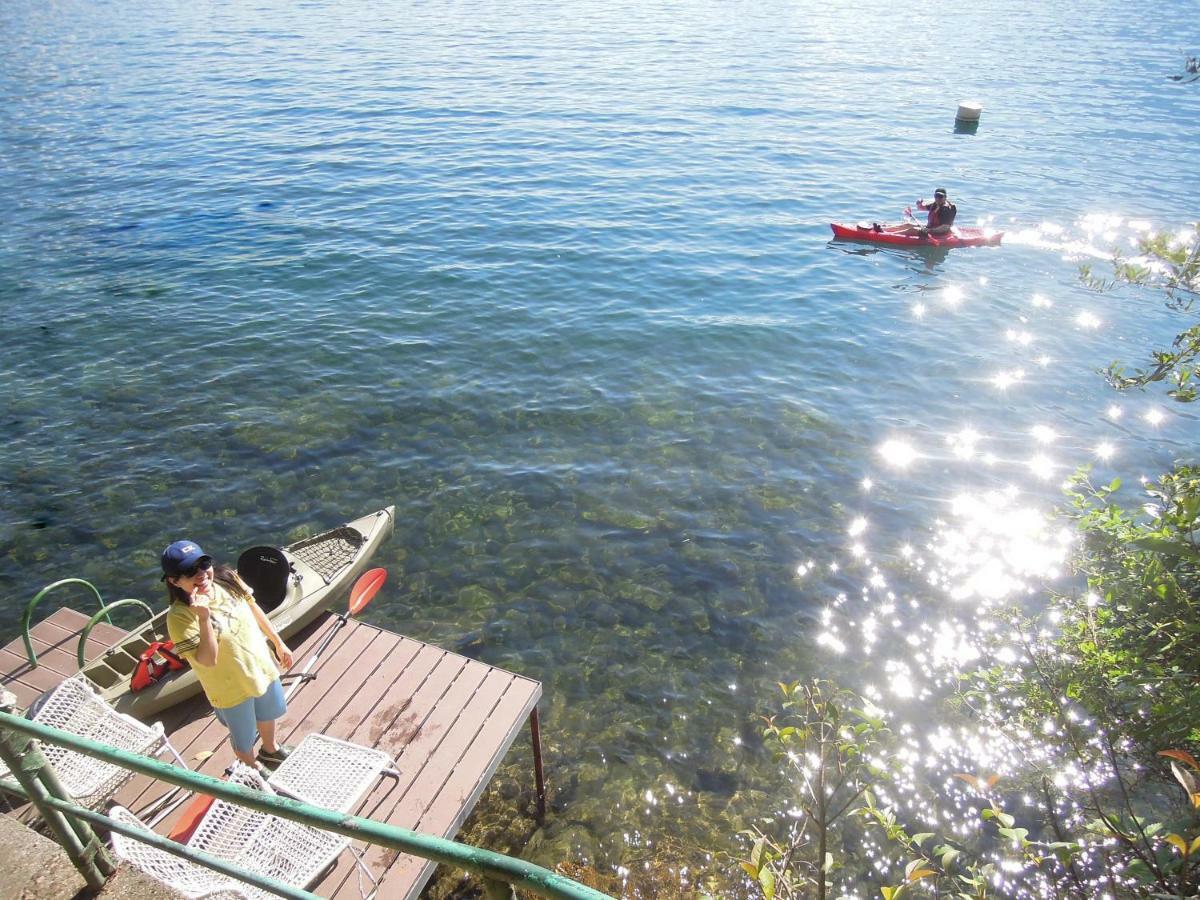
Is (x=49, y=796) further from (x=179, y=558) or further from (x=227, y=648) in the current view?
(x=227, y=648)

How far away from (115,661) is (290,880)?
448 centimetres

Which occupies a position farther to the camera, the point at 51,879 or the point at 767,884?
the point at 51,879

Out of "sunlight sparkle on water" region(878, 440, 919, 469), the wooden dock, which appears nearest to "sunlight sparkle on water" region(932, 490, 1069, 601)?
"sunlight sparkle on water" region(878, 440, 919, 469)

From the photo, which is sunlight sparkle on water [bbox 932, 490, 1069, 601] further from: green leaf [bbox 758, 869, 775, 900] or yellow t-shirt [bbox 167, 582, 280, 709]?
yellow t-shirt [bbox 167, 582, 280, 709]

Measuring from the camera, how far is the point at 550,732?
9.53 meters

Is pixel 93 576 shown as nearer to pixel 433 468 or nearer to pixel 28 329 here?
pixel 433 468

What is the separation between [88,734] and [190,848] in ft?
10.7

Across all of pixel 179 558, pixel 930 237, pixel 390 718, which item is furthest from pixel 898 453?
pixel 179 558

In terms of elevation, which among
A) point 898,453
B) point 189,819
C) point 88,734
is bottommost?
point 898,453

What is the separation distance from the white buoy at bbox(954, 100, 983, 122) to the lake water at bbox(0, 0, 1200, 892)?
1154 mm

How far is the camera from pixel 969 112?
107 ft

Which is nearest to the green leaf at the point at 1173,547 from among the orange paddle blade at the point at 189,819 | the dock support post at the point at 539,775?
the dock support post at the point at 539,775

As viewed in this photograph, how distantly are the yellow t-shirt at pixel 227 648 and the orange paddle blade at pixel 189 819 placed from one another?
86cm

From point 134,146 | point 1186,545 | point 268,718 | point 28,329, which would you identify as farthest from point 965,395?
point 134,146
